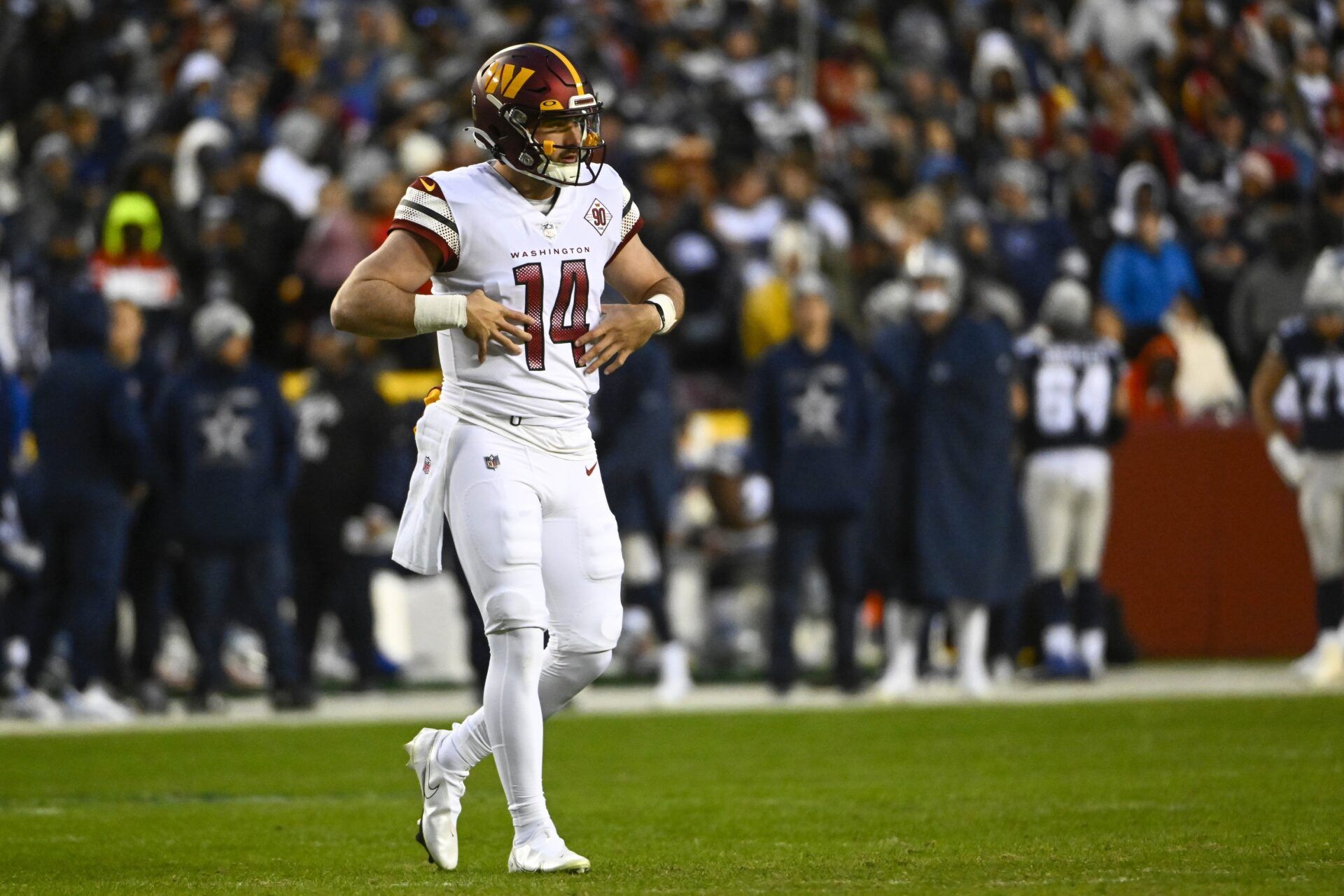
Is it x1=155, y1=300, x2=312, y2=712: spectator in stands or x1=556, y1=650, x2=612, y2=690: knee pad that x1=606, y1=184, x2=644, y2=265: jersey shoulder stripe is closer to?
x1=556, y1=650, x2=612, y2=690: knee pad

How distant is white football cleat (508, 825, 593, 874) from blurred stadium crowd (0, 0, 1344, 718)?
682cm

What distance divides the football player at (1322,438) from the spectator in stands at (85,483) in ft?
22.2

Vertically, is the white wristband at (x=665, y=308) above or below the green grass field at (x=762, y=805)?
above

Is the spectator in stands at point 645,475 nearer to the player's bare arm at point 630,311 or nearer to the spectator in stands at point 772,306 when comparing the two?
the spectator in stands at point 772,306

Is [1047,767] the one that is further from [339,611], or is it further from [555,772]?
[339,611]

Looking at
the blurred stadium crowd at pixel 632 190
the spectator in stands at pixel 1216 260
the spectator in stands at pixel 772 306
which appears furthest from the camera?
the spectator in stands at pixel 1216 260

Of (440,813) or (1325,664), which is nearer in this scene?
(440,813)

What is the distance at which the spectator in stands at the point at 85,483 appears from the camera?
40.8ft

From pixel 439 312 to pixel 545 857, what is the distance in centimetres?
149

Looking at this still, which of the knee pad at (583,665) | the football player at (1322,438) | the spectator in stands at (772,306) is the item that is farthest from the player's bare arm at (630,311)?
the spectator in stands at (772,306)

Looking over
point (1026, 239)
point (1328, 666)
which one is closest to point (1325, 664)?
point (1328, 666)

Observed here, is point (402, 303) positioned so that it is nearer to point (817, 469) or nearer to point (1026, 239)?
point (817, 469)

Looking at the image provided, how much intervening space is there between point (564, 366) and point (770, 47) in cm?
1524

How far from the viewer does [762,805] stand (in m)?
8.25
